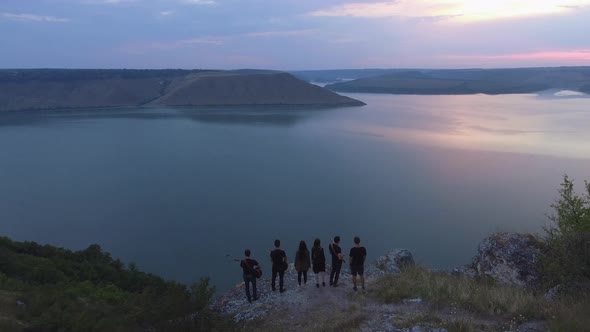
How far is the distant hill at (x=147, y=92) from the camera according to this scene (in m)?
75.9

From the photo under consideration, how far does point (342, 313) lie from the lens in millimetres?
5551

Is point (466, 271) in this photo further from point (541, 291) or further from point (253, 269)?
point (253, 269)

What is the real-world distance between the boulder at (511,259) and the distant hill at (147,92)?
67772mm

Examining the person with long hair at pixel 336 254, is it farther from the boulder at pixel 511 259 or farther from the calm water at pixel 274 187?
the calm water at pixel 274 187

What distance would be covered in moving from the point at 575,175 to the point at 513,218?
28.4 feet

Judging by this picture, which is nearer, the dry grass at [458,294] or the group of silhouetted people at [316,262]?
the dry grass at [458,294]

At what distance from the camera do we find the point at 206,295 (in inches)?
250

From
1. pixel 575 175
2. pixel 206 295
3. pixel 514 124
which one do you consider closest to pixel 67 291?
pixel 206 295

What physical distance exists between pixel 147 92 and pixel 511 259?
89.3 meters

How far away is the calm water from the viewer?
50.4 ft

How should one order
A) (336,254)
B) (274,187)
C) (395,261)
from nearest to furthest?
1. (336,254)
2. (395,261)
3. (274,187)

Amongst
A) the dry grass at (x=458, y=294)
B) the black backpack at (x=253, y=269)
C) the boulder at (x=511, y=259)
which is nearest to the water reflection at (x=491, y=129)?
the boulder at (x=511, y=259)

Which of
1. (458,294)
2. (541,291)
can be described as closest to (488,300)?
(458,294)

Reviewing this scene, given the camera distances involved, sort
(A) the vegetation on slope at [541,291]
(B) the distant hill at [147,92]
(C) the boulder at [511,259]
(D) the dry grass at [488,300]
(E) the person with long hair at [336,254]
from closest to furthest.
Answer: (D) the dry grass at [488,300]
(A) the vegetation on slope at [541,291]
(E) the person with long hair at [336,254]
(C) the boulder at [511,259]
(B) the distant hill at [147,92]
